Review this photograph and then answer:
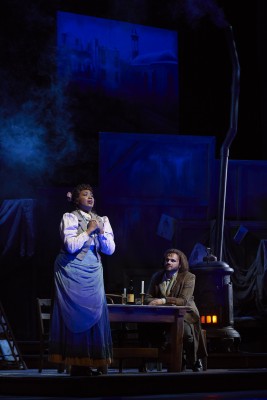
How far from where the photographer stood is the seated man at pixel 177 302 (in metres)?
7.11

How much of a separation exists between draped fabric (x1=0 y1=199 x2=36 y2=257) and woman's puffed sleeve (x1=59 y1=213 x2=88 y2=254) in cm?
493

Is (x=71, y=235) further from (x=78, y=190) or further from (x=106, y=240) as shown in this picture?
(x=78, y=190)

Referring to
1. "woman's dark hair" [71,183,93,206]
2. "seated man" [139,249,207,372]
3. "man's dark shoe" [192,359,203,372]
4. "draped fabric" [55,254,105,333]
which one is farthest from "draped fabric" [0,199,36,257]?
"draped fabric" [55,254,105,333]

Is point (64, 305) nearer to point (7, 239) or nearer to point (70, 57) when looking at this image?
point (7, 239)

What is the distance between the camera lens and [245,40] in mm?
12367

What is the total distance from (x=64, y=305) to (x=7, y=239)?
4.99 meters

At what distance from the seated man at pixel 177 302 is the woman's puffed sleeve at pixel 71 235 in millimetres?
1547

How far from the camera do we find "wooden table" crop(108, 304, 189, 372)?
258 inches

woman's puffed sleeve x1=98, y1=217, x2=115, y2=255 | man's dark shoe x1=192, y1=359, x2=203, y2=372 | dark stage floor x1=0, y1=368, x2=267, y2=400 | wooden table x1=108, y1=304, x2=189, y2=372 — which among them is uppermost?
woman's puffed sleeve x1=98, y1=217, x2=115, y2=255

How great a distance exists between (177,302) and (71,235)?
1.72 metres

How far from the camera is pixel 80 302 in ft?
19.1

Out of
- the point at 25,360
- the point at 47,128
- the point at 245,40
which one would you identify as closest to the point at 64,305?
the point at 25,360

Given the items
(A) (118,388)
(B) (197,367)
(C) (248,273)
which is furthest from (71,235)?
(C) (248,273)

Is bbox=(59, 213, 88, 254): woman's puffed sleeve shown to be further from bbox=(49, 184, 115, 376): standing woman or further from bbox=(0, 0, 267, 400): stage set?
bbox=(0, 0, 267, 400): stage set
